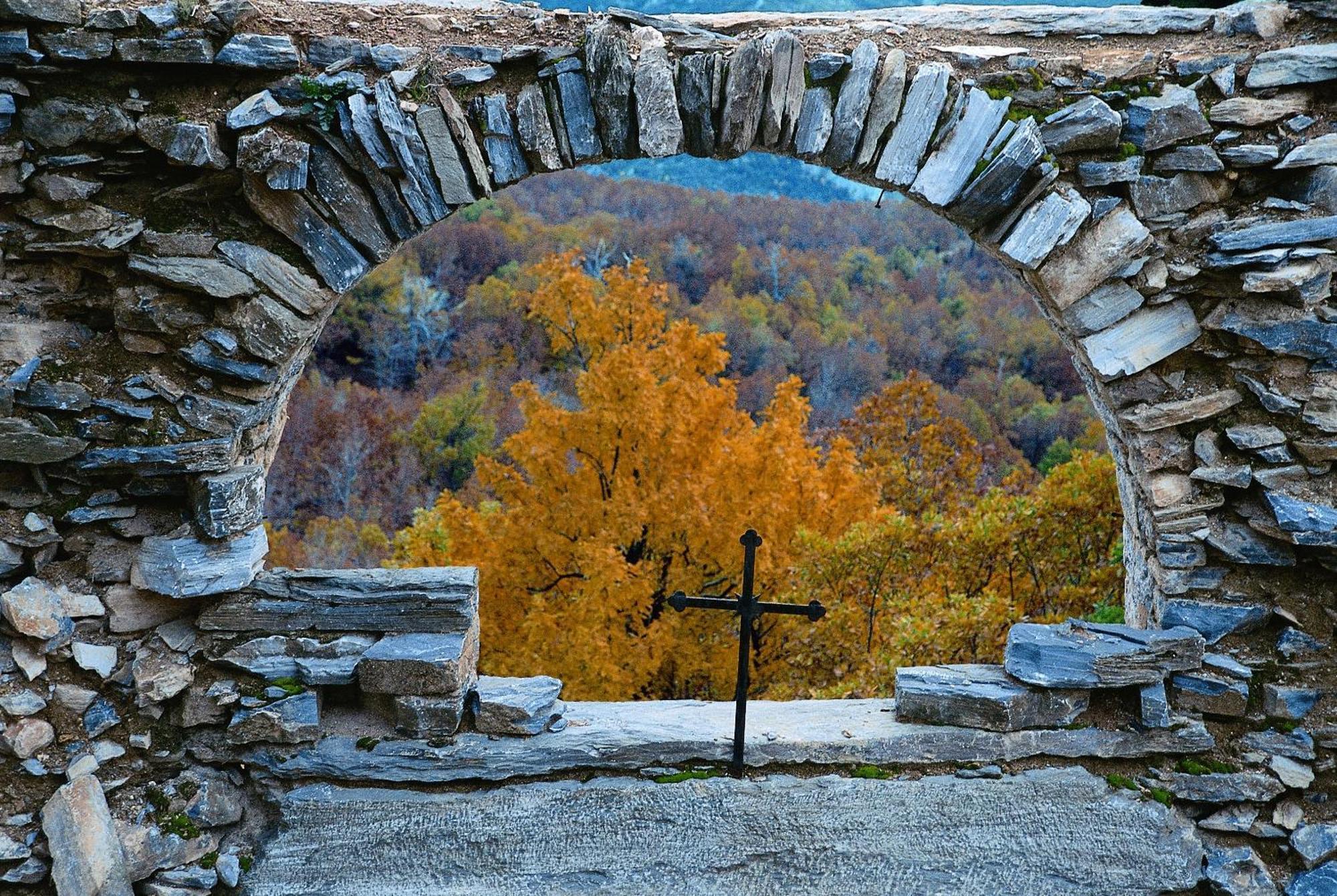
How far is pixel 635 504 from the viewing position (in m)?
7.16

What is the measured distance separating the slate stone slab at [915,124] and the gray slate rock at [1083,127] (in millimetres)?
376

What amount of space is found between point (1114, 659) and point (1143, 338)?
1.15 m

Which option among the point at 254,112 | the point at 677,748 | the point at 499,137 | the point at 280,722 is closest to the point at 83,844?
the point at 280,722

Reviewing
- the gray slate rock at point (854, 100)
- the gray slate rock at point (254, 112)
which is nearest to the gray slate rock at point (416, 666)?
the gray slate rock at point (254, 112)

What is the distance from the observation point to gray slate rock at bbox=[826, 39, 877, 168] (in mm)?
3465

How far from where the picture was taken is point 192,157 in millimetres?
3312

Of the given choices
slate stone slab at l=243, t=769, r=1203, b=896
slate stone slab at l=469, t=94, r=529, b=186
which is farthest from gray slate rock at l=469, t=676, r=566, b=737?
slate stone slab at l=469, t=94, r=529, b=186

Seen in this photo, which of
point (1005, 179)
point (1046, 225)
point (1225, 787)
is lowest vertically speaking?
point (1225, 787)

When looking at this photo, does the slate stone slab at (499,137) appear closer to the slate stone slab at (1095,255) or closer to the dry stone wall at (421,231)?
the dry stone wall at (421,231)

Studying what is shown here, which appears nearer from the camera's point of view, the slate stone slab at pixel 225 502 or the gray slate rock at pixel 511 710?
the slate stone slab at pixel 225 502

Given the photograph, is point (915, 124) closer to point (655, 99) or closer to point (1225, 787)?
point (655, 99)

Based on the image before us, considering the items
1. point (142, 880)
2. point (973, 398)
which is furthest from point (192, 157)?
point (973, 398)

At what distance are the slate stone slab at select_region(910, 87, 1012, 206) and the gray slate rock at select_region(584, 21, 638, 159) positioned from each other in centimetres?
100

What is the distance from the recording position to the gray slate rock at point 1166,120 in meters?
3.47
